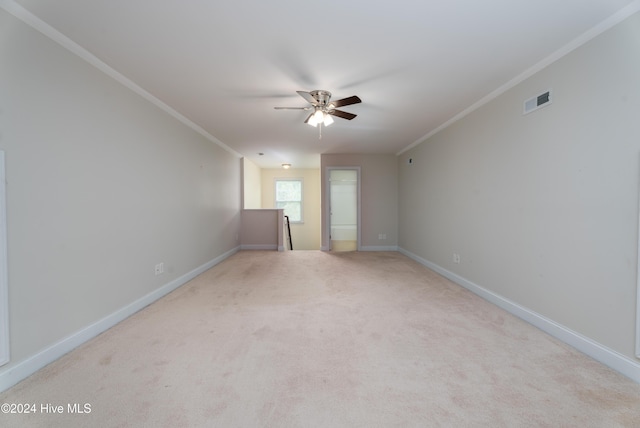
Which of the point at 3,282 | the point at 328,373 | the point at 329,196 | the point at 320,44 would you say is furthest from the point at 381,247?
the point at 3,282

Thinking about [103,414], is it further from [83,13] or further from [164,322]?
[83,13]

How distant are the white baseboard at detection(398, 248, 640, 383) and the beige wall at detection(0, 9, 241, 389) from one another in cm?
386

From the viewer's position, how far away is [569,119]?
6.71 ft

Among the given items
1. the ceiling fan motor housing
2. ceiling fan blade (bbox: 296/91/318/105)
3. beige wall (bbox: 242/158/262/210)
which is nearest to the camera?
ceiling fan blade (bbox: 296/91/318/105)

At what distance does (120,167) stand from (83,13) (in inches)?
48.2

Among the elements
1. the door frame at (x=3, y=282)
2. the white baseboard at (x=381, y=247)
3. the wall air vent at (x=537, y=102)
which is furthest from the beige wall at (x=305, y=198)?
the door frame at (x=3, y=282)

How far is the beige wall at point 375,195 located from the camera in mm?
6172

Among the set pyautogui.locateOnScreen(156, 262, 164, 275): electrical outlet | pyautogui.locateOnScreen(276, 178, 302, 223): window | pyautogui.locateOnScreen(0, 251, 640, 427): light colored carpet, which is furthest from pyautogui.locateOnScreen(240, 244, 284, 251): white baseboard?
pyautogui.locateOnScreen(0, 251, 640, 427): light colored carpet

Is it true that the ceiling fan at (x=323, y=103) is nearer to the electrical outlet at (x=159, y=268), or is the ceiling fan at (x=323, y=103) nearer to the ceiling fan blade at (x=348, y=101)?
the ceiling fan blade at (x=348, y=101)

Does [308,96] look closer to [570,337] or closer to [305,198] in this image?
[570,337]

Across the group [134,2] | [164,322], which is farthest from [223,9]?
[164,322]

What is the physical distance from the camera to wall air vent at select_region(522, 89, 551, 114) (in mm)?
2225

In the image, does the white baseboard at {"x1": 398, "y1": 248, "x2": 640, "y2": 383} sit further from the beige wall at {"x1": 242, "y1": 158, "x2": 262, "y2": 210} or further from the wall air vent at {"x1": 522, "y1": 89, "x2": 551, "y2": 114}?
the beige wall at {"x1": 242, "y1": 158, "x2": 262, "y2": 210}

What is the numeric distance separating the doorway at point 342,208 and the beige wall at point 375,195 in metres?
0.21
